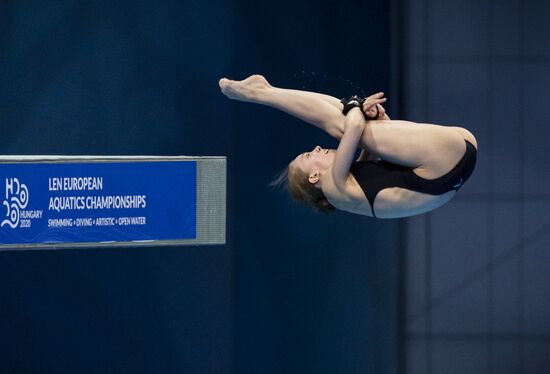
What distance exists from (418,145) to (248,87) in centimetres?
88

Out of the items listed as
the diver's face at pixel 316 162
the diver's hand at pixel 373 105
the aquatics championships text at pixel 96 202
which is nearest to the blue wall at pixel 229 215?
the aquatics championships text at pixel 96 202

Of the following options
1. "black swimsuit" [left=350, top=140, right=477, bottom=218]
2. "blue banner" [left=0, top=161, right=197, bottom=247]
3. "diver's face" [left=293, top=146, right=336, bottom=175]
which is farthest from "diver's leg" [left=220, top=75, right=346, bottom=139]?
"blue banner" [left=0, top=161, right=197, bottom=247]

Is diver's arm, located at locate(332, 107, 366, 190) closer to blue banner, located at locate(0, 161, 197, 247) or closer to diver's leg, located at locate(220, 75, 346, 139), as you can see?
diver's leg, located at locate(220, 75, 346, 139)

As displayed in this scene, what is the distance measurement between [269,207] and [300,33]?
1188 mm

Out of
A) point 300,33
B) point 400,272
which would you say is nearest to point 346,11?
point 300,33

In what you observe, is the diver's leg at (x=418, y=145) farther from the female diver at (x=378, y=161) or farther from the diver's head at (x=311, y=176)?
the diver's head at (x=311, y=176)

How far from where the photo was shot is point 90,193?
19.3 ft

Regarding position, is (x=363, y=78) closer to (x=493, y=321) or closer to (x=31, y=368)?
(x=493, y=321)

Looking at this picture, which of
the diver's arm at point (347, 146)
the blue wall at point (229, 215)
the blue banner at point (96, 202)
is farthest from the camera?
the blue wall at point (229, 215)

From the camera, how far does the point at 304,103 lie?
423cm

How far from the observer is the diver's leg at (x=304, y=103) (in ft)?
13.7

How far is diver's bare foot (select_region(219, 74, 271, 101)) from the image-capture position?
439 centimetres

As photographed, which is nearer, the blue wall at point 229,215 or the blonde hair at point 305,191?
the blonde hair at point 305,191

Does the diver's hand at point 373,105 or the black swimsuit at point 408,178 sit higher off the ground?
the diver's hand at point 373,105
